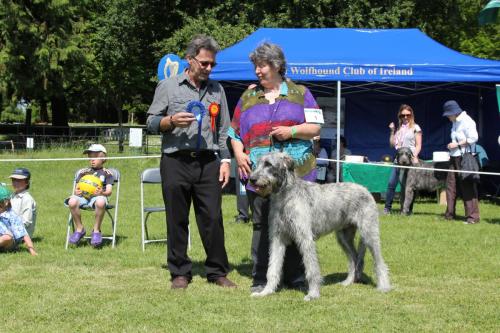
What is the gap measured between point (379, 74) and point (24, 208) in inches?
264

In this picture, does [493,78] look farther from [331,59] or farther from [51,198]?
[51,198]

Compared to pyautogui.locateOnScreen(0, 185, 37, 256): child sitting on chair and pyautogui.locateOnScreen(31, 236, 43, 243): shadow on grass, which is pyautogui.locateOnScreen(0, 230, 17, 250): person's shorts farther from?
pyautogui.locateOnScreen(31, 236, 43, 243): shadow on grass

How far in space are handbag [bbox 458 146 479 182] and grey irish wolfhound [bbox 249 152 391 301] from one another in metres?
4.73

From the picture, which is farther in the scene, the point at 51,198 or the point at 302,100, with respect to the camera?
the point at 51,198

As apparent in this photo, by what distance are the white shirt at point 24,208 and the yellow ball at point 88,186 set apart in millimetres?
559

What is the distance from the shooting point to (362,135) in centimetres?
1502

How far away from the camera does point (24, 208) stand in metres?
Answer: 7.33

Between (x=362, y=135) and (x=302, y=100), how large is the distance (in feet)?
32.9

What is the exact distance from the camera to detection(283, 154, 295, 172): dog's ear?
4.90 m

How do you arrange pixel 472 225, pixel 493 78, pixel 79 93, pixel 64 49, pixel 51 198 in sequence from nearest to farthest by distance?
pixel 472 225 → pixel 493 78 → pixel 51 198 → pixel 64 49 → pixel 79 93

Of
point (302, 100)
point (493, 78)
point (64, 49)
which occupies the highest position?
point (64, 49)

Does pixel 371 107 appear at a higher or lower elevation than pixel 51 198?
higher

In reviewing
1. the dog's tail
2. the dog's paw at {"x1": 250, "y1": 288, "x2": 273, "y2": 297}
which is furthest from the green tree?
the dog's paw at {"x1": 250, "y1": 288, "x2": 273, "y2": 297}

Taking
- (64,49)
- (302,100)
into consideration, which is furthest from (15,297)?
(64,49)
